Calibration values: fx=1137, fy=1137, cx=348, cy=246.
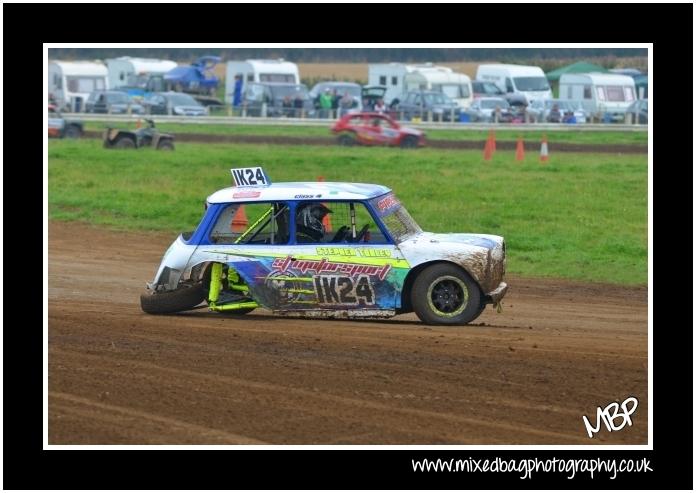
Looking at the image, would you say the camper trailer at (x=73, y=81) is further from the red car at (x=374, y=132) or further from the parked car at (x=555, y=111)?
the parked car at (x=555, y=111)

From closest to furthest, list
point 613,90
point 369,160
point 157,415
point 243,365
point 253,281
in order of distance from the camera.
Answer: point 157,415 → point 243,365 → point 253,281 → point 369,160 → point 613,90

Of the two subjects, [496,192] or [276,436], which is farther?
[496,192]

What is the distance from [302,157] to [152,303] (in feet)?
61.5

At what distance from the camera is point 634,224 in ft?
67.8

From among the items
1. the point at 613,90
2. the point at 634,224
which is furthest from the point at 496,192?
the point at 613,90

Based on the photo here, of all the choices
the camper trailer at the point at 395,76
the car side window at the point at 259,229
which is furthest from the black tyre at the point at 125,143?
the car side window at the point at 259,229

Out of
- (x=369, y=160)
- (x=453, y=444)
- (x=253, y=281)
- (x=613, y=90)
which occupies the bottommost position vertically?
(x=453, y=444)

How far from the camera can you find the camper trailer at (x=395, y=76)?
5003 centimetres

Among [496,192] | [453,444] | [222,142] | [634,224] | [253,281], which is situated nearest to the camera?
[453,444]

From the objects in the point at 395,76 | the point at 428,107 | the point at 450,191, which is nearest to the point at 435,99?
the point at 428,107

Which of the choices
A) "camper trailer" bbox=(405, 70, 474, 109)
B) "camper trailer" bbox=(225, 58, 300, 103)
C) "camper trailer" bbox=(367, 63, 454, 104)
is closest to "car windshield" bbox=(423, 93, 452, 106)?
"camper trailer" bbox=(405, 70, 474, 109)

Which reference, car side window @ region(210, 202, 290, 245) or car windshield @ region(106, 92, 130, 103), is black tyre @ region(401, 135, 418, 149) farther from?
car side window @ region(210, 202, 290, 245)

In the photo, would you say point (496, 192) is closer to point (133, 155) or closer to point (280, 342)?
point (133, 155)

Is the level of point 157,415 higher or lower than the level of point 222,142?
lower
